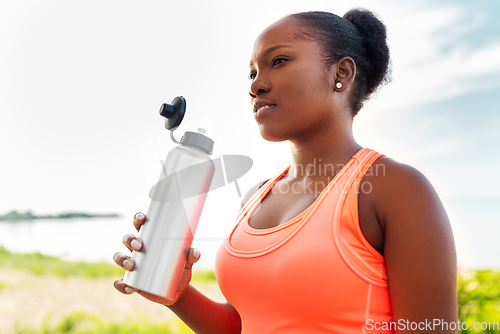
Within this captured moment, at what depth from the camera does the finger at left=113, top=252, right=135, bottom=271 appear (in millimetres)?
641

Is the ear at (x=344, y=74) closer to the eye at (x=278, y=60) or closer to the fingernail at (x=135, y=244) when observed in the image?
the eye at (x=278, y=60)

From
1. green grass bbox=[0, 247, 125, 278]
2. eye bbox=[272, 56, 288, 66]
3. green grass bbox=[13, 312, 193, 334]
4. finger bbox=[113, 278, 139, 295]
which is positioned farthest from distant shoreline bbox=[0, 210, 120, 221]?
eye bbox=[272, 56, 288, 66]

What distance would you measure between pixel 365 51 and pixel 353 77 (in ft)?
0.36

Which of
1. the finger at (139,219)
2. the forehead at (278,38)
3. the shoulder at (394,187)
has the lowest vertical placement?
the finger at (139,219)

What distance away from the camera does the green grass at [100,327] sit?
2.26 m

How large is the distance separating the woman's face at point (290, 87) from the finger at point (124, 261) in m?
0.35

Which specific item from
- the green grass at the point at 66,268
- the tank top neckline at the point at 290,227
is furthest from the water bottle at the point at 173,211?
the green grass at the point at 66,268

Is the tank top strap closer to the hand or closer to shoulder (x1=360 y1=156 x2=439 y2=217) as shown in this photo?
shoulder (x1=360 y1=156 x2=439 y2=217)

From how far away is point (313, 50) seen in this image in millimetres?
756

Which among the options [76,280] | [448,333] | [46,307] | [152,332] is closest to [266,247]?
[448,333]

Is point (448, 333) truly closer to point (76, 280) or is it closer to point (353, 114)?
point (353, 114)

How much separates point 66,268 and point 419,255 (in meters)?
3.84

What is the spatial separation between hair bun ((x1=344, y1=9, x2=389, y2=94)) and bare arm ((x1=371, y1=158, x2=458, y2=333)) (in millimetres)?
381

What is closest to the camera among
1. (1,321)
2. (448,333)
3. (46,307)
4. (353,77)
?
(448,333)
